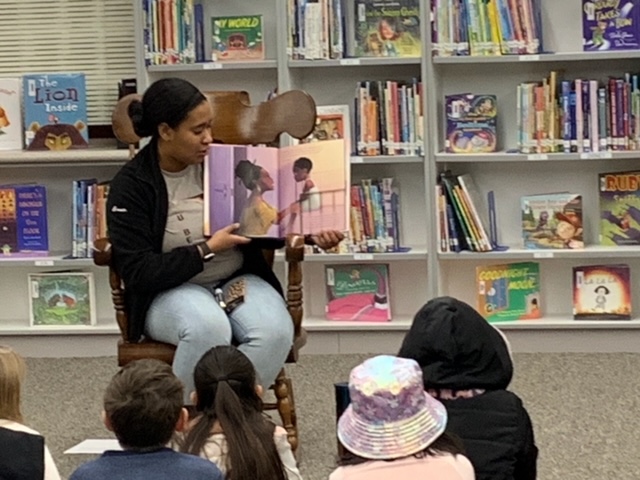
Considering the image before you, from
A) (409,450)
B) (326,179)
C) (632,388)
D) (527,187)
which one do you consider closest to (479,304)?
(527,187)

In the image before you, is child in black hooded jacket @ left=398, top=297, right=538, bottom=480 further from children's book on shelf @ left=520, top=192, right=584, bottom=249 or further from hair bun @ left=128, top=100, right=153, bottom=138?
children's book on shelf @ left=520, top=192, right=584, bottom=249

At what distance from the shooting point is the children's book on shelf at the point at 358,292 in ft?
16.1

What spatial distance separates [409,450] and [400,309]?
3108 mm

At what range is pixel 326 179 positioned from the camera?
3367 mm

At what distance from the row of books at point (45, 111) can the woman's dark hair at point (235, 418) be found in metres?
2.63

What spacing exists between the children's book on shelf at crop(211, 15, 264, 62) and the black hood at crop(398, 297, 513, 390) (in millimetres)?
2730

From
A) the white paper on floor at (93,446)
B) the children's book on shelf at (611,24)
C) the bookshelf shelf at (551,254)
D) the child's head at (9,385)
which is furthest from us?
the bookshelf shelf at (551,254)

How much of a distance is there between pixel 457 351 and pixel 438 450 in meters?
0.31

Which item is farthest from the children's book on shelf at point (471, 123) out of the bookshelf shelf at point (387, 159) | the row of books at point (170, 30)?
the row of books at point (170, 30)

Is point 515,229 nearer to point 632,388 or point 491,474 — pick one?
point 632,388

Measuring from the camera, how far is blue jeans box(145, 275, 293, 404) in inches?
126

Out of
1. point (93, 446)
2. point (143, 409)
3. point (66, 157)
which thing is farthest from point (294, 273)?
point (66, 157)

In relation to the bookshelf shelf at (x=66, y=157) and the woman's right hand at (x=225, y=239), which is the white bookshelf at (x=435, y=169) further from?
the woman's right hand at (x=225, y=239)

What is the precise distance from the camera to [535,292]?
4.87 metres
